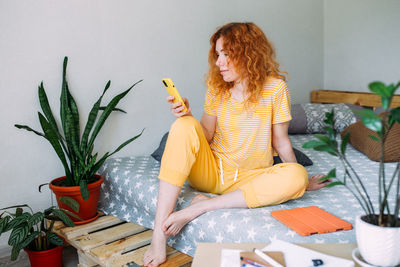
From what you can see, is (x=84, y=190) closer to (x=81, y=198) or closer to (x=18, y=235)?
(x=81, y=198)

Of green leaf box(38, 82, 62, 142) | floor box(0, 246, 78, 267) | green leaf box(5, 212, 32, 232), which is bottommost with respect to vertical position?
floor box(0, 246, 78, 267)

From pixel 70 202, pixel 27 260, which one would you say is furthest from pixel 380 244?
pixel 27 260

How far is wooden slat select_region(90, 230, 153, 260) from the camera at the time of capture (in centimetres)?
155

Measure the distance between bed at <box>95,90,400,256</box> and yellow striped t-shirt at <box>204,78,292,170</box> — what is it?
241mm

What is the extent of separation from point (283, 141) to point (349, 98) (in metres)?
1.83

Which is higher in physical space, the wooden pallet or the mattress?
the mattress

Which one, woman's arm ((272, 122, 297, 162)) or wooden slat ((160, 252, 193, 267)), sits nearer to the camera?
wooden slat ((160, 252, 193, 267))

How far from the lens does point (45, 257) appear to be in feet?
5.58

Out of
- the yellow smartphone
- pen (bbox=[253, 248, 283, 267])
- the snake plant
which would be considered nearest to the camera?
pen (bbox=[253, 248, 283, 267])

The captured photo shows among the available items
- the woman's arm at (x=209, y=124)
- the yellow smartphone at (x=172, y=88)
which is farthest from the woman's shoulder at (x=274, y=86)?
the yellow smartphone at (x=172, y=88)

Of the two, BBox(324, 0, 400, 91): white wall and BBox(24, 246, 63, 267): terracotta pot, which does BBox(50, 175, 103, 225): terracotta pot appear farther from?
BBox(324, 0, 400, 91): white wall

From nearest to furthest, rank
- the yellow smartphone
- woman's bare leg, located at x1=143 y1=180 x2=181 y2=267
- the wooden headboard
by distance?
woman's bare leg, located at x1=143 y1=180 x2=181 y2=267
the yellow smartphone
the wooden headboard

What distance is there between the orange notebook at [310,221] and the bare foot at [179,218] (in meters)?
0.29

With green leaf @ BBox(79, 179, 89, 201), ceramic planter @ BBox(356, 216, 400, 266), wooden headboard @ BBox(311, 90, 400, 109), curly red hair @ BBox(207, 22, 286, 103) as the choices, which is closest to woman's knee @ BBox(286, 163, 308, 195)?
curly red hair @ BBox(207, 22, 286, 103)
